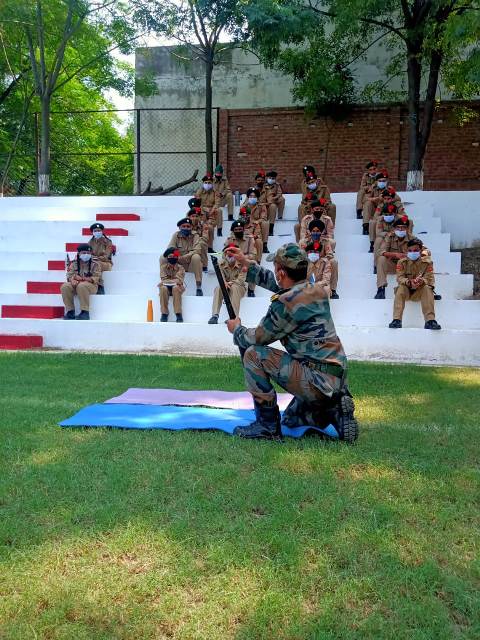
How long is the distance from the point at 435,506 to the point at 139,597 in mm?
1613

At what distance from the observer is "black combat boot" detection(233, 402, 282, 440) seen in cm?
448

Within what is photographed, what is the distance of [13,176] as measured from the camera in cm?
2566

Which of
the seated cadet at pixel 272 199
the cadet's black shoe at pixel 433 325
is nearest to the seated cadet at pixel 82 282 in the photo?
the seated cadet at pixel 272 199

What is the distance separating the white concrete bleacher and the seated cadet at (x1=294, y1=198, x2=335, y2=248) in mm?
494

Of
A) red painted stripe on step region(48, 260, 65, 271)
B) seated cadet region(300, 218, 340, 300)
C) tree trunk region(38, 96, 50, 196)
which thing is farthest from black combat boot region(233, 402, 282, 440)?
tree trunk region(38, 96, 50, 196)

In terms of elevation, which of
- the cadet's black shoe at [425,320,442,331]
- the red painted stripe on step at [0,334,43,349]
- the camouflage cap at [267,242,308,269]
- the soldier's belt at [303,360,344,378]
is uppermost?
the camouflage cap at [267,242,308,269]

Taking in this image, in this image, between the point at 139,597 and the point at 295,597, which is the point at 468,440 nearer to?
the point at 295,597

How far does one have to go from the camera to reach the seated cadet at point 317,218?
1120 cm

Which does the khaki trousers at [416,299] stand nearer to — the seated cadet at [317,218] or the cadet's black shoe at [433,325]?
the cadet's black shoe at [433,325]

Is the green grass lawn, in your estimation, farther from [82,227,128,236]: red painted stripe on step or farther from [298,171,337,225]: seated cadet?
[82,227,128,236]: red painted stripe on step

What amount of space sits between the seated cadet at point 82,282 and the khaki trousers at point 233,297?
84.5 inches

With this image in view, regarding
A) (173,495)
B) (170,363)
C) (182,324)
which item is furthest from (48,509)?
(182,324)

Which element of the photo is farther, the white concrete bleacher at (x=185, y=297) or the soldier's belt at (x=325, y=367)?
the white concrete bleacher at (x=185, y=297)

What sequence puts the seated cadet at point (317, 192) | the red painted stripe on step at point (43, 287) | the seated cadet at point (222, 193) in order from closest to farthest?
the red painted stripe on step at point (43, 287) < the seated cadet at point (317, 192) < the seated cadet at point (222, 193)
